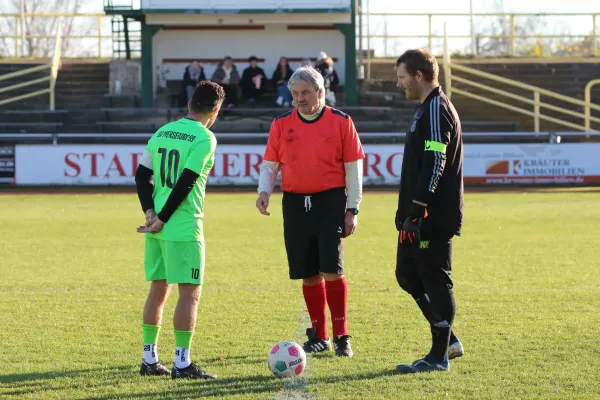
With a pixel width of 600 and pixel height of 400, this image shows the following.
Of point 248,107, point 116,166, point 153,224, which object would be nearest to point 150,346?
point 153,224

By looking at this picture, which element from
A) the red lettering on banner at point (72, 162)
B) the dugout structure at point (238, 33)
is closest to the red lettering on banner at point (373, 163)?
the dugout structure at point (238, 33)

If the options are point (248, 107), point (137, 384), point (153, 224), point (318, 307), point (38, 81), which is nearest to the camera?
point (137, 384)

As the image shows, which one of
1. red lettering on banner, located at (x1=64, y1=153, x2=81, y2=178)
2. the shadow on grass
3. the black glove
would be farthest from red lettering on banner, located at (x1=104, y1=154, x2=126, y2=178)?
the black glove

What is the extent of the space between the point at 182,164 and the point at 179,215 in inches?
12.2

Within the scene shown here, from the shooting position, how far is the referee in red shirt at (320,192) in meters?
6.64

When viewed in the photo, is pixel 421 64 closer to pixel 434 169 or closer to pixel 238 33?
pixel 434 169

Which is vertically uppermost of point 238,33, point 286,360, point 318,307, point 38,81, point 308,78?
point 238,33

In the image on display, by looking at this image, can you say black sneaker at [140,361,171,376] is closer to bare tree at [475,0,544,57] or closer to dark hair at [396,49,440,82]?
dark hair at [396,49,440,82]

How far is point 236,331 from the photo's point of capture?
7.43 metres

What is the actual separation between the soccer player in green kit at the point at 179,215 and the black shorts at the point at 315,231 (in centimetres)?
Answer: 84

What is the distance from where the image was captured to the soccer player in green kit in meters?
5.94

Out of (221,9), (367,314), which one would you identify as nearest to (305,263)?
(367,314)

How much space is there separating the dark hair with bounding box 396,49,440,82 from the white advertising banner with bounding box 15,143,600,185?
17858 mm

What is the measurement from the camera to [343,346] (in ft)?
21.7
